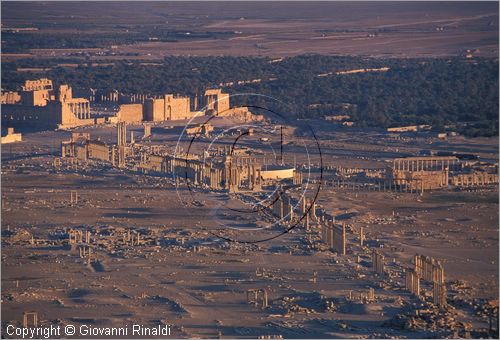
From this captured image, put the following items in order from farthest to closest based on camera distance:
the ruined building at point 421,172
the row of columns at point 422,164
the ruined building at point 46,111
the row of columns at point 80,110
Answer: the row of columns at point 80,110, the ruined building at point 46,111, the row of columns at point 422,164, the ruined building at point 421,172

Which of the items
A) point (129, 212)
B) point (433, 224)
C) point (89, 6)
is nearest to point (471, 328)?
point (433, 224)

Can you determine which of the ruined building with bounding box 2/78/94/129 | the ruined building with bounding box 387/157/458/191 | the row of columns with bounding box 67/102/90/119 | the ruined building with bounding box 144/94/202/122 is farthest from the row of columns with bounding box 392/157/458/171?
the row of columns with bounding box 67/102/90/119

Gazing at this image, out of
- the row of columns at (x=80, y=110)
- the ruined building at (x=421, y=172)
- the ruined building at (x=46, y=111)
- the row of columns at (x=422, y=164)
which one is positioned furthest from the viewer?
the row of columns at (x=80, y=110)

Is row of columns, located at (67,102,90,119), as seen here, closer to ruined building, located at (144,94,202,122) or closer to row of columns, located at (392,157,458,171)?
ruined building, located at (144,94,202,122)

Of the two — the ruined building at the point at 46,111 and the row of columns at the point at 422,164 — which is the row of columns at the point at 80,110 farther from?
the row of columns at the point at 422,164

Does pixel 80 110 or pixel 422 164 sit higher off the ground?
pixel 80 110

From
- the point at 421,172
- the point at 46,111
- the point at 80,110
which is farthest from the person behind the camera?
the point at 80,110

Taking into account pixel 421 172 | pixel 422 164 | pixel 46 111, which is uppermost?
pixel 46 111

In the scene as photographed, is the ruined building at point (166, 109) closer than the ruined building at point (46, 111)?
No

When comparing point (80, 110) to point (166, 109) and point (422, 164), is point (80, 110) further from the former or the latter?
point (422, 164)

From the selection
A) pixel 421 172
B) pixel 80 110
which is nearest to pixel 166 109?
pixel 80 110

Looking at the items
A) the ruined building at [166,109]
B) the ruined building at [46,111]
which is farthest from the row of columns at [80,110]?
the ruined building at [166,109]
